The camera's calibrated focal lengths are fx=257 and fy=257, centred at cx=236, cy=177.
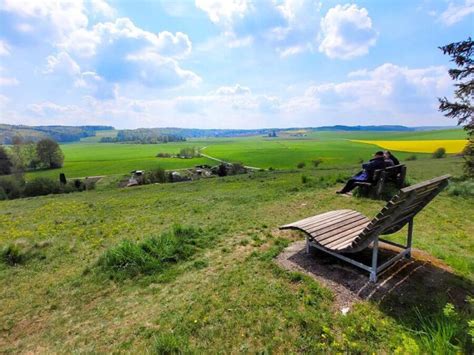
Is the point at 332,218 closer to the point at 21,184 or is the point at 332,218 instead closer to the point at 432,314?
the point at 432,314

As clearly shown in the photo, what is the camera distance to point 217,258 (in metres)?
5.66

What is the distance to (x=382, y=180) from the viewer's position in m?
9.41

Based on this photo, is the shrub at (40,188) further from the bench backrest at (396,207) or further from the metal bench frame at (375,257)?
the bench backrest at (396,207)

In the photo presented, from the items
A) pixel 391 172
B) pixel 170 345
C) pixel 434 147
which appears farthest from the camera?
pixel 434 147

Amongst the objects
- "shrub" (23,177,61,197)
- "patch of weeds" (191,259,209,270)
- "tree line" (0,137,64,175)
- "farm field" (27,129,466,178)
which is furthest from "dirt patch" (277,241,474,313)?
"tree line" (0,137,64,175)

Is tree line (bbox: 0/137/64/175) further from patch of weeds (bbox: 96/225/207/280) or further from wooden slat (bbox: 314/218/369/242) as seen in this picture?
wooden slat (bbox: 314/218/369/242)

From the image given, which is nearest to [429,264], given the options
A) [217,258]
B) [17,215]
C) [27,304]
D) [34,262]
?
[217,258]

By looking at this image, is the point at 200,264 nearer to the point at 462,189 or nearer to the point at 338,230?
the point at 338,230

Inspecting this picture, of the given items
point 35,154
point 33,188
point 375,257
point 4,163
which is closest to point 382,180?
point 375,257

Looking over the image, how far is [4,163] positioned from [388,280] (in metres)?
77.9

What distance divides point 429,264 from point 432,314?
1684mm

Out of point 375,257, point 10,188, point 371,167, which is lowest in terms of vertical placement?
point 10,188

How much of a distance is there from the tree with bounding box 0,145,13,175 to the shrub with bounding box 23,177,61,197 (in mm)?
30242

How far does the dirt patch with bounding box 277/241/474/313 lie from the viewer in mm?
3721
